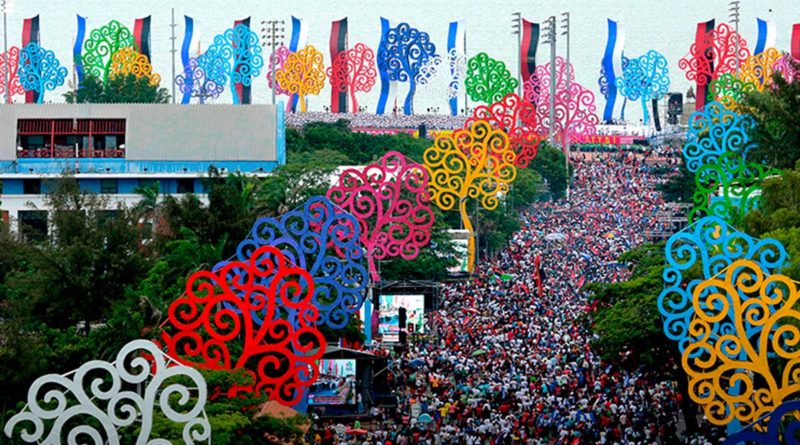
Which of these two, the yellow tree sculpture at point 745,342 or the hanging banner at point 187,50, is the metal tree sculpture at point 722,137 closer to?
the yellow tree sculpture at point 745,342

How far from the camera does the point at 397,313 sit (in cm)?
5475

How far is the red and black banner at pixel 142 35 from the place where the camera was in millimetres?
111562

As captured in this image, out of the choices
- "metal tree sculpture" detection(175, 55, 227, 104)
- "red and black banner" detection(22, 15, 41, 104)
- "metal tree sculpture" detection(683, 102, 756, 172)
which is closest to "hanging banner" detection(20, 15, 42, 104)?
"red and black banner" detection(22, 15, 41, 104)

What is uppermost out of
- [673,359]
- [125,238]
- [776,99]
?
[776,99]

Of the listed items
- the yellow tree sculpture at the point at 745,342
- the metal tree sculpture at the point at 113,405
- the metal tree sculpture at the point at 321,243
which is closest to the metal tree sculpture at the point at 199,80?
the metal tree sculpture at the point at 321,243

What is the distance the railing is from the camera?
6931 cm

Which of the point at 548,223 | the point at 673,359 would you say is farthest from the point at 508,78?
the point at 673,359

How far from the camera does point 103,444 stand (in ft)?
84.9

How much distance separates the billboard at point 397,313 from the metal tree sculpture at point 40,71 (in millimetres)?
56311

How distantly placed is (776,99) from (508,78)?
51808mm

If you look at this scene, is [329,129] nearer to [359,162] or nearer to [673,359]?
[359,162]

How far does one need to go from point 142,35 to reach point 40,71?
26.1ft

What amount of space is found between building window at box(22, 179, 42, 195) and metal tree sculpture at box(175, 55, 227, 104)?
130ft

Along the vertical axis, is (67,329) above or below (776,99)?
below
